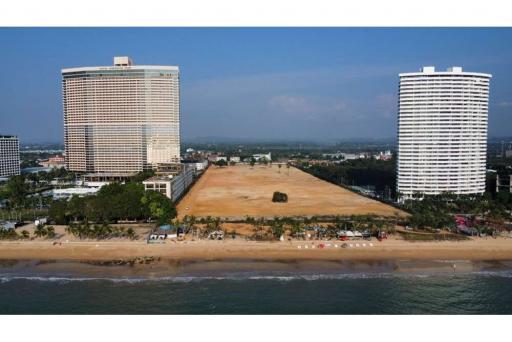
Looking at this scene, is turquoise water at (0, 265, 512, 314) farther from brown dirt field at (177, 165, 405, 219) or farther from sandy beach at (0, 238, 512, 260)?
brown dirt field at (177, 165, 405, 219)

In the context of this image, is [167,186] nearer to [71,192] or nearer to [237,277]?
[71,192]

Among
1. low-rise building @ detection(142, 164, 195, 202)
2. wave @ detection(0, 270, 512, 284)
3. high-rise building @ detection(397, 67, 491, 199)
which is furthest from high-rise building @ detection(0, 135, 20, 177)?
high-rise building @ detection(397, 67, 491, 199)

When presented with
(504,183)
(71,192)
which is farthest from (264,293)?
(71,192)

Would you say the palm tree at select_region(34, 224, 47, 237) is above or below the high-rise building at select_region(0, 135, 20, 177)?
below

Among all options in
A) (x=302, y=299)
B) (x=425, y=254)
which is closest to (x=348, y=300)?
(x=302, y=299)

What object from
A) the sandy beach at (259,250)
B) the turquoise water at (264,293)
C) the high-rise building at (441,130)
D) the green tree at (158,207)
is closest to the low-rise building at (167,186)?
the green tree at (158,207)
